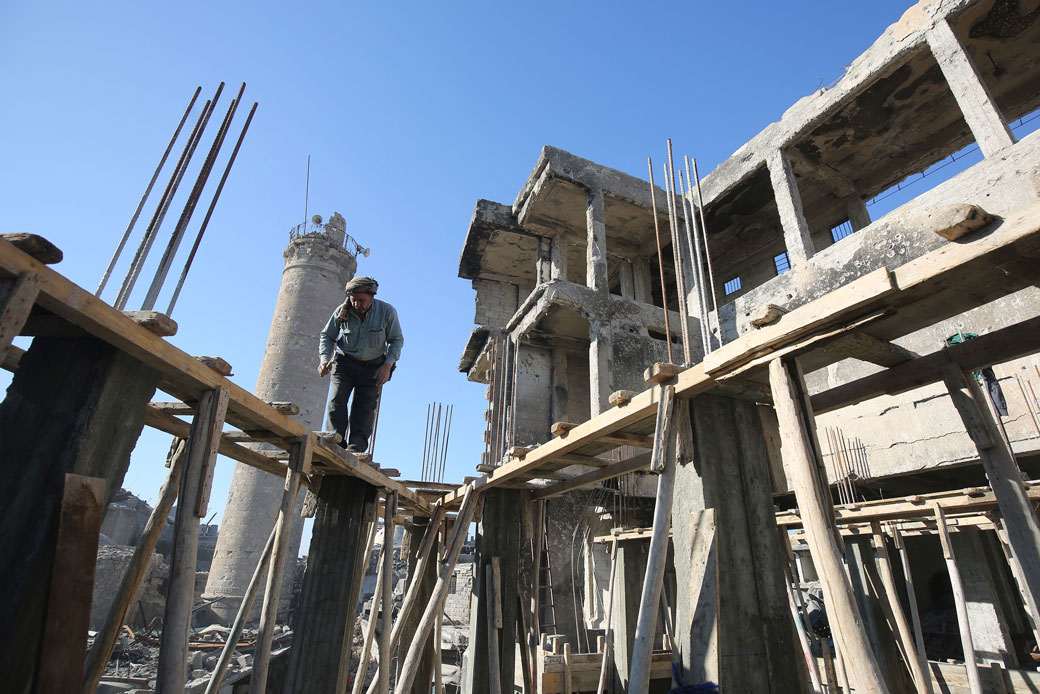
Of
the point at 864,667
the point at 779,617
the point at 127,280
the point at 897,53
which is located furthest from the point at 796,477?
the point at 897,53

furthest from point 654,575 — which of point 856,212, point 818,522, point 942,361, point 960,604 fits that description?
point 856,212

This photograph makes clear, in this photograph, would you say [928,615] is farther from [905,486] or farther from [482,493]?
[482,493]

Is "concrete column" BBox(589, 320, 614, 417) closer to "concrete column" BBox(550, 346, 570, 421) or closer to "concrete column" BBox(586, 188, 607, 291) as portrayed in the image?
"concrete column" BBox(586, 188, 607, 291)

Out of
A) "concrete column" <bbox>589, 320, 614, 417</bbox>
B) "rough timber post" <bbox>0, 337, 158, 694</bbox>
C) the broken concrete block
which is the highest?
"concrete column" <bbox>589, 320, 614, 417</bbox>

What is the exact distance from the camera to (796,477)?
10.4 feet

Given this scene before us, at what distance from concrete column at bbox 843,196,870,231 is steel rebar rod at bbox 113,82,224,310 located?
12.8m

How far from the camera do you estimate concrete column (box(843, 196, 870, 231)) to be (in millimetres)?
12359

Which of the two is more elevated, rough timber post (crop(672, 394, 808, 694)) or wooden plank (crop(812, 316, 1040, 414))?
wooden plank (crop(812, 316, 1040, 414))

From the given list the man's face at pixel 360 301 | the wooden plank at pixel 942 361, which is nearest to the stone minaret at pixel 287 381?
the man's face at pixel 360 301

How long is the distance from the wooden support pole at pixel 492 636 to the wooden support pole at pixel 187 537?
3.83m

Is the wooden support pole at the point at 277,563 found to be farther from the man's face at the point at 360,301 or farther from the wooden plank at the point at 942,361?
the wooden plank at the point at 942,361

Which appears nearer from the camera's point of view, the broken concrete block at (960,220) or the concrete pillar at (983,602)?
the broken concrete block at (960,220)

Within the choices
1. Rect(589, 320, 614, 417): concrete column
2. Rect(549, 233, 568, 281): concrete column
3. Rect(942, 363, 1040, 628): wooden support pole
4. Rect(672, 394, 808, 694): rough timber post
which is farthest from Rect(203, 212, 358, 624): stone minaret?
Rect(942, 363, 1040, 628): wooden support pole

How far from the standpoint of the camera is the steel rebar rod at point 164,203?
4.27m
